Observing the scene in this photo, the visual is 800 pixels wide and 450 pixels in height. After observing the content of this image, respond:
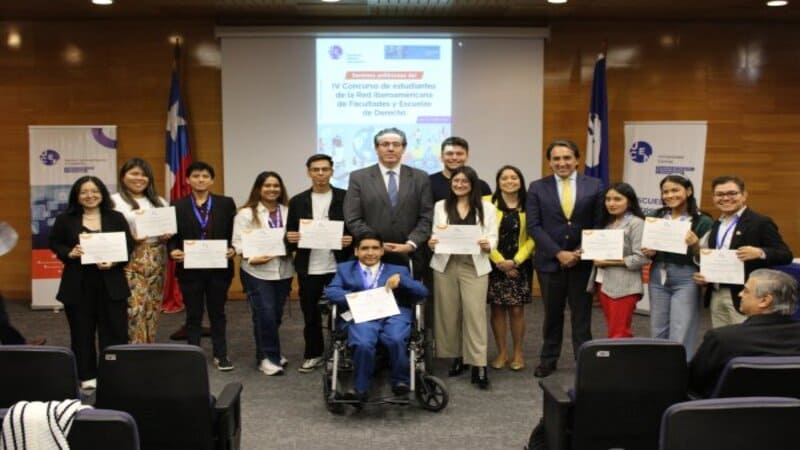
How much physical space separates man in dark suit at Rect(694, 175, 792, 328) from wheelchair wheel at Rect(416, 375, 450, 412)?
1.67 meters

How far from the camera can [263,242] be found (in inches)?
186

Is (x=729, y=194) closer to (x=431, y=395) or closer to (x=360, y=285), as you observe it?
(x=431, y=395)

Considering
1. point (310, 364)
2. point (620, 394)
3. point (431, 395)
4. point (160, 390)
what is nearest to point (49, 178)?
point (310, 364)

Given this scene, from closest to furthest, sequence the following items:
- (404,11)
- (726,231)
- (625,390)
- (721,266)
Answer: (625,390), (721,266), (726,231), (404,11)

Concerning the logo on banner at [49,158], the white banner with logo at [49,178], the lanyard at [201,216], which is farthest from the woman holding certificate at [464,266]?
the logo on banner at [49,158]

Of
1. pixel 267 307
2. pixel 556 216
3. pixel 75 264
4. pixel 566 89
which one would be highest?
pixel 566 89

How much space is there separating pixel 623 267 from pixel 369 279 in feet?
5.50

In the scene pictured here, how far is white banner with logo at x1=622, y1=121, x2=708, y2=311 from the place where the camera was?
6957 millimetres

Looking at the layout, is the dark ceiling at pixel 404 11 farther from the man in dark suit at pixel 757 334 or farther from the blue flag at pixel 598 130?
the man in dark suit at pixel 757 334

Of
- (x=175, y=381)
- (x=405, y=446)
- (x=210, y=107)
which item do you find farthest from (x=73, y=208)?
(x=210, y=107)

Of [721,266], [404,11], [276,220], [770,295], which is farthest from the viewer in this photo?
[404,11]

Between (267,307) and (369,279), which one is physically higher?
(369,279)

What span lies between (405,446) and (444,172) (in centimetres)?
213

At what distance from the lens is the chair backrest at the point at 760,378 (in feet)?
7.38
